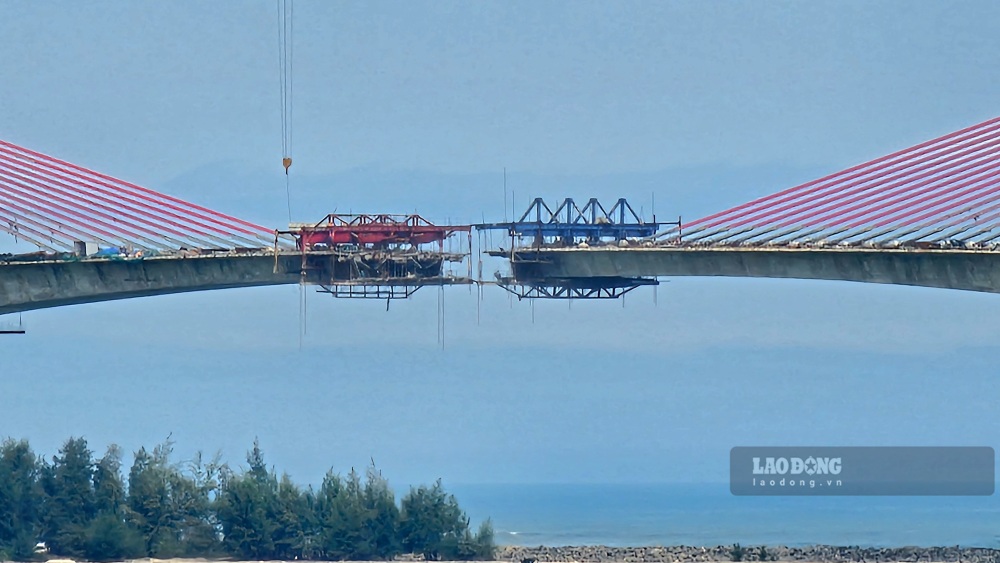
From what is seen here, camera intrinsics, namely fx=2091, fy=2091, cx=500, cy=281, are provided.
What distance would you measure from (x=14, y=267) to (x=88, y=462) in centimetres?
2544

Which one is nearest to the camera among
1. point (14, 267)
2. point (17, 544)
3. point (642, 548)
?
point (14, 267)

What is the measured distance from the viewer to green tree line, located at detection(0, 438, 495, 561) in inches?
5960

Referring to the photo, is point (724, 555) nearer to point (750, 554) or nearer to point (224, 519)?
point (750, 554)

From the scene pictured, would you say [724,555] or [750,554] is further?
[724,555]

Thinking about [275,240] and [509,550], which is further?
[509,550]

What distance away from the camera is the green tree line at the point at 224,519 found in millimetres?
151375

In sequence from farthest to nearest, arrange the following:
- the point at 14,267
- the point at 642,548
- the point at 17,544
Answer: the point at 642,548, the point at 17,544, the point at 14,267

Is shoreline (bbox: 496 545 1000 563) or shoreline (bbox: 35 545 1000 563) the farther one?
shoreline (bbox: 496 545 1000 563)

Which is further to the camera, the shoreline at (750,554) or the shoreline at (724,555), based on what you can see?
the shoreline at (750,554)

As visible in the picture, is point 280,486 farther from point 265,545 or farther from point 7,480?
point 7,480

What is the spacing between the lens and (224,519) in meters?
154

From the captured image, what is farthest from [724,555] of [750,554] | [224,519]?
[224,519]

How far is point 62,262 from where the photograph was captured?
138 m

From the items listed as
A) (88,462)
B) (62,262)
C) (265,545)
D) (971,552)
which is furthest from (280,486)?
(971,552)
